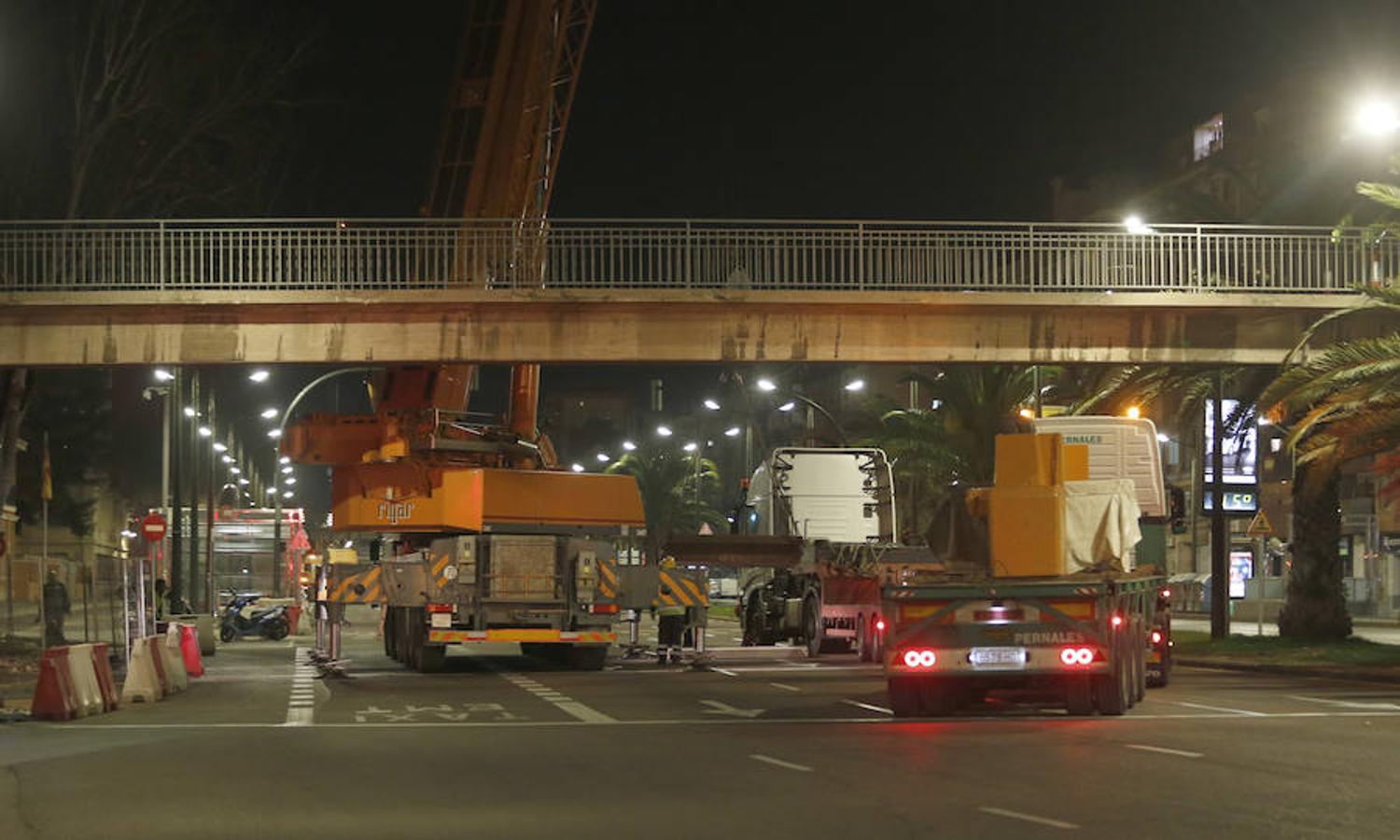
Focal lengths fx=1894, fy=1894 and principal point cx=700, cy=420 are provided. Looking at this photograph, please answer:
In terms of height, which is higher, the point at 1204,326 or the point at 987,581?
the point at 1204,326

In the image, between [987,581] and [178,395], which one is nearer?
[987,581]

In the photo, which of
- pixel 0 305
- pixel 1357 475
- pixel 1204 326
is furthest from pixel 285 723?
pixel 1357 475

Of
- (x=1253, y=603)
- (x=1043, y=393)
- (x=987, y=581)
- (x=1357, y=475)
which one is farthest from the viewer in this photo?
(x=1357, y=475)

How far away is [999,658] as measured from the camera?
18.3 metres

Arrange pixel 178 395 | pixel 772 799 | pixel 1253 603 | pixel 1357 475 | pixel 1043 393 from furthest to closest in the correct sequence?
pixel 1357 475 < pixel 1253 603 < pixel 1043 393 < pixel 178 395 < pixel 772 799

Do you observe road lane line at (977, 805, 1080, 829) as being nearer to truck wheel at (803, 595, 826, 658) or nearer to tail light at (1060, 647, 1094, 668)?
tail light at (1060, 647, 1094, 668)

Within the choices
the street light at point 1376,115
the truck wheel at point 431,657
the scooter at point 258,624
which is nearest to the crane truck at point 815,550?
the truck wheel at point 431,657

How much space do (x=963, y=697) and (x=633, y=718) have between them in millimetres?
3553

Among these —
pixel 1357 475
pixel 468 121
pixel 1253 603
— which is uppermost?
pixel 468 121

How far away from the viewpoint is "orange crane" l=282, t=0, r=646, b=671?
95.4 ft

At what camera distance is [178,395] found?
4481 centimetres

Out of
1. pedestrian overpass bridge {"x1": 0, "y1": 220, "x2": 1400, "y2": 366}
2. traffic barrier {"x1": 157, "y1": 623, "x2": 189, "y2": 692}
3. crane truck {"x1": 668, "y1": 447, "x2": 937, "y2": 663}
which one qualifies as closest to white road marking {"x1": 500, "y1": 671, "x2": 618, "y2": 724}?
traffic barrier {"x1": 157, "y1": 623, "x2": 189, "y2": 692}

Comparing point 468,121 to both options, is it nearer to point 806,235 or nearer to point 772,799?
point 806,235

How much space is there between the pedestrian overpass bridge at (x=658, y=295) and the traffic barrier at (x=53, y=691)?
10.3 meters
